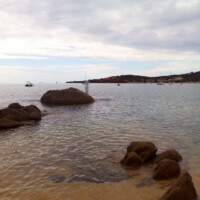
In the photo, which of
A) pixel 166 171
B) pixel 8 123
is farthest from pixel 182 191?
pixel 8 123

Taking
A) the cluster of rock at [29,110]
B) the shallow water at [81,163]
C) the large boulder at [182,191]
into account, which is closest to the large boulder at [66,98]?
the cluster of rock at [29,110]

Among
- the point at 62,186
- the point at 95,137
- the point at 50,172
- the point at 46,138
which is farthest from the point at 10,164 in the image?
the point at 95,137

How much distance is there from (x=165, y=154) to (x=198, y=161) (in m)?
1.58

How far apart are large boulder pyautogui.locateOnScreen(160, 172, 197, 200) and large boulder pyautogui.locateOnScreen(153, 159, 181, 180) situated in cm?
144

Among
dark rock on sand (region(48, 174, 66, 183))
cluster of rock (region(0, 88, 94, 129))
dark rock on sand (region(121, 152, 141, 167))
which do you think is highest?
cluster of rock (region(0, 88, 94, 129))

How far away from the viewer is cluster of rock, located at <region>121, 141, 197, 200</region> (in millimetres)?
6172

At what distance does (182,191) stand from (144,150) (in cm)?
374

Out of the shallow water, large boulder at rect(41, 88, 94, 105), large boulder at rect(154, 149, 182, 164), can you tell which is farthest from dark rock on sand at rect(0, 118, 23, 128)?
large boulder at rect(41, 88, 94, 105)

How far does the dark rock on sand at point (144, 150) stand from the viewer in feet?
31.3

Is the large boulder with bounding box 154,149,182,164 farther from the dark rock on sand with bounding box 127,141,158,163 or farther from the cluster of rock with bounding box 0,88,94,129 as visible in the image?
the cluster of rock with bounding box 0,88,94,129

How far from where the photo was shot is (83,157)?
9.98m

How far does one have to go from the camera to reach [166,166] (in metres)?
8.01

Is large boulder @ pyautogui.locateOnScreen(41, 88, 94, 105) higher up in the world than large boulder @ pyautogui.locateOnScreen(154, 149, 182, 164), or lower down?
higher up

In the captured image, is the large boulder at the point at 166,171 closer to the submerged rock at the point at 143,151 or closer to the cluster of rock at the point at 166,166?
the cluster of rock at the point at 166,166
